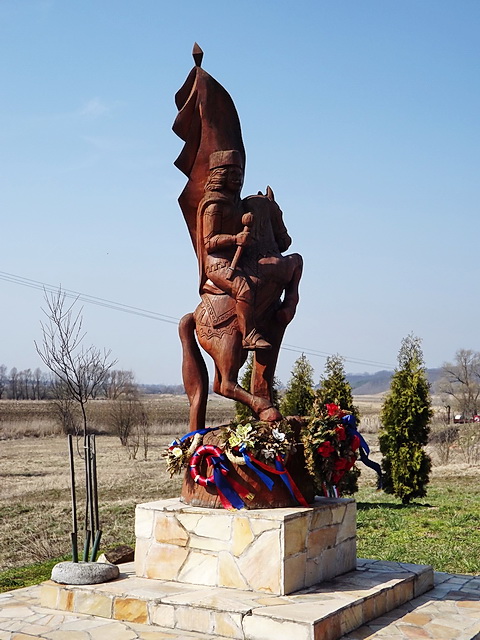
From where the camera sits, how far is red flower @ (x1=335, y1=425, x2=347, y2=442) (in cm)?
541

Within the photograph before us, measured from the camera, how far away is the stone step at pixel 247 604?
4324mm

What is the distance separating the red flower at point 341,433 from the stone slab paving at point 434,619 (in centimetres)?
124

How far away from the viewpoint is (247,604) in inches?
180

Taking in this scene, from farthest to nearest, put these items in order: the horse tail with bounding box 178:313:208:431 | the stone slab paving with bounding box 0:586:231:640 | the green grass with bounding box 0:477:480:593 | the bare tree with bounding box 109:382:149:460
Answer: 1. the bare tree with bounding box 109:382:149:460
2. the green grass with bounding box 0:477:480:593
3. the horse tail with bounding box 178:313:208:431
4. the stone slab paving with bounding box 0:586:231:640

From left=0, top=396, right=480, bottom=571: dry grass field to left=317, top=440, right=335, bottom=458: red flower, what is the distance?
11.5 ft

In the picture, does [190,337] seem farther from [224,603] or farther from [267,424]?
[224,603]

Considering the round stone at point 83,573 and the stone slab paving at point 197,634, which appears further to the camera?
the round stone at point 83,573

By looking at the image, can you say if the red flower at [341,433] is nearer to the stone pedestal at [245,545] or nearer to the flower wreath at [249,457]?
the flower wreath at [249,457]

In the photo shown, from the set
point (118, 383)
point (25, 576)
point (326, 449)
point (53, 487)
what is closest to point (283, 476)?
point (326, 449)

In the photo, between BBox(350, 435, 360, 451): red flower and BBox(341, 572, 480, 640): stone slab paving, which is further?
BBox(350, 435, 360, 451): red flower

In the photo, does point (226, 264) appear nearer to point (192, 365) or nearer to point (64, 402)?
point (192, 365)

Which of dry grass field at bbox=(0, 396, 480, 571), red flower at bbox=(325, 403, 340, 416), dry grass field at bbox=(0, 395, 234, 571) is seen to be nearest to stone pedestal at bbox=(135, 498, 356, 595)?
red flower at bbox=(325, 403, 340, 416)

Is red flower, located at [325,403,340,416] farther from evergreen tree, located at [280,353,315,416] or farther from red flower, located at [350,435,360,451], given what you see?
evergreen tree, located at [280,353,315,416]

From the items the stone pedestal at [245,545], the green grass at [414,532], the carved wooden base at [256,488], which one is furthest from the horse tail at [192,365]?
the green grass at [414,532]
